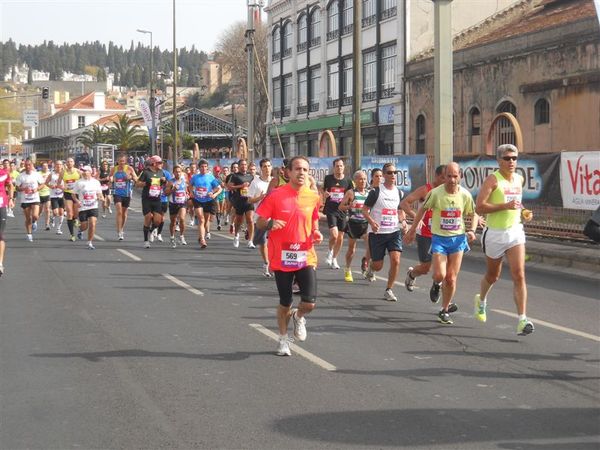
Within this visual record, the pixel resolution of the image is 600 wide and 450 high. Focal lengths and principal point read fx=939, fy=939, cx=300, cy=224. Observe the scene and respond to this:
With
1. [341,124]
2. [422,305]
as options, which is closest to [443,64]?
[422,305]

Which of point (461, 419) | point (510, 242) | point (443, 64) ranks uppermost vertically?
point (443, 64)

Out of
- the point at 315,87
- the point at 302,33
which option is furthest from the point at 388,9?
the point at 302,33

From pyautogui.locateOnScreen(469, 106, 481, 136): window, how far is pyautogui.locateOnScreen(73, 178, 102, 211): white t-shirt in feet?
62.6

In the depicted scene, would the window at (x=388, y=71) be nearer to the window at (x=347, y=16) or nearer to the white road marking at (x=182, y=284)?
the window at (x=347, y=16)

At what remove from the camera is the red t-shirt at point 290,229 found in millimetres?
8180

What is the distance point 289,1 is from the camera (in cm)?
5366

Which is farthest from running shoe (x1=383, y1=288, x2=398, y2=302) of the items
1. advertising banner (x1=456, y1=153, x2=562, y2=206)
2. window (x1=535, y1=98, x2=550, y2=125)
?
window (x1=535, y1=98, x2=550, y2=125)

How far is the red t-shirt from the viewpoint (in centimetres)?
818

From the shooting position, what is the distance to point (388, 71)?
42406 millimetres

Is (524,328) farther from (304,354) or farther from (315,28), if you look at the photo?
(315,28)

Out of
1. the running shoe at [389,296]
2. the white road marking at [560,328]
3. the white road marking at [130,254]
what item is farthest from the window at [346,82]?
the white road marking at [560,328]

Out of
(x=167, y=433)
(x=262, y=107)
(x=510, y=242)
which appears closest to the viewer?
(x=167, y=433)

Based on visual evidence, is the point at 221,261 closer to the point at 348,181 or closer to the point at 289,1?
the point at 348,181

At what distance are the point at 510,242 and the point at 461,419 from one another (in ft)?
10.9
